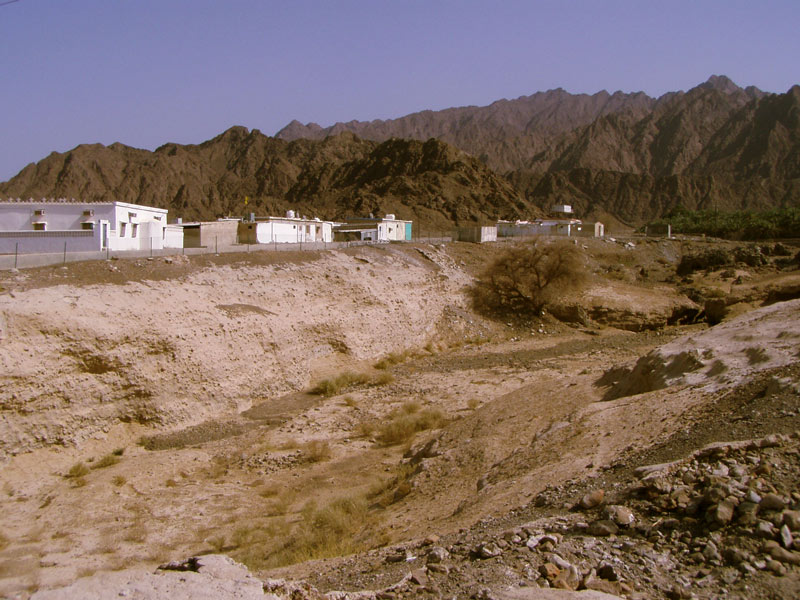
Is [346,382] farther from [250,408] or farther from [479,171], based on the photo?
[479,171]

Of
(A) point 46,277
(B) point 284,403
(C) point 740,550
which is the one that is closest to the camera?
(C) point 740,550

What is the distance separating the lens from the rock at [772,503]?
5965 mm

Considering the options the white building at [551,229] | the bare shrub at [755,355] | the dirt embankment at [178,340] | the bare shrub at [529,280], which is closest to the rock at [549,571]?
the bare shrub at [755,355]

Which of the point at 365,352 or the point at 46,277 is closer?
the point at 46,277

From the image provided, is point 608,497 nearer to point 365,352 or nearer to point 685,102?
point 365,352

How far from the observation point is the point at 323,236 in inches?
2000

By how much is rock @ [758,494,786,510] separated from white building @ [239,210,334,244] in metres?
35.2

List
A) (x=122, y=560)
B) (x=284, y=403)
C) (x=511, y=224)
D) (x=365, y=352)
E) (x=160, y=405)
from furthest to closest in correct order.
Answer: (x=511, y=224) < (x=365, y=352) < (x=284, y=403) < (x=160, y=405) < (x=122, y=560)

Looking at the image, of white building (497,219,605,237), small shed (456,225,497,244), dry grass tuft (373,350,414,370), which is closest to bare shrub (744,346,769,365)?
dry grass tuft (373,350,414,370)

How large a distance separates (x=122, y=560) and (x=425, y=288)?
2483 cm

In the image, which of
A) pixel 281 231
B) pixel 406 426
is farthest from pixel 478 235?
pixel 406 426

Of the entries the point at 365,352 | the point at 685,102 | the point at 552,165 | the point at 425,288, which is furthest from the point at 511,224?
the point at 685,102

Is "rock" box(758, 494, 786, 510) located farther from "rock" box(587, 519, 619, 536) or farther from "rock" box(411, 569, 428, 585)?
"rock" box(411, 569, 428, 585)

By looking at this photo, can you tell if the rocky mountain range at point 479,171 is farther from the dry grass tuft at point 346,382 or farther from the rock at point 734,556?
the rock at point 734,556
